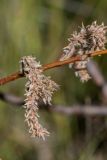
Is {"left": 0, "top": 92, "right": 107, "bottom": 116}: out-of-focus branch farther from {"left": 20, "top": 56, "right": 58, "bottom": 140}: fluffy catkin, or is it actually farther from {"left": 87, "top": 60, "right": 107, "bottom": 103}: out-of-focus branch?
{"left": 20, "top": 56, "right": 58, "bottom": 140}: fluffy catkin

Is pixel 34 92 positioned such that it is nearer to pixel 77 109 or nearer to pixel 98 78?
pixel 77 109

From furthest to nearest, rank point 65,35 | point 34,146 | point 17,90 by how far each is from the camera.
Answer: point 65,35
point 17,90
point 34,146

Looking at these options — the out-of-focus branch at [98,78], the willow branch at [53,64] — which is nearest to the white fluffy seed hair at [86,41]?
the willow branch at [53,64]

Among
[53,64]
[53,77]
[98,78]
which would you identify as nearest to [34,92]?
[53,64]

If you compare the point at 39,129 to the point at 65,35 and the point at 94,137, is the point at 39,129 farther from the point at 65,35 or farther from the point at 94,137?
the point at 65,35

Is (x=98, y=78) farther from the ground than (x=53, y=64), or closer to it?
farther from the ground

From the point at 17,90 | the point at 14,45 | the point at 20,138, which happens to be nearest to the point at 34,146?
the point at 20,138

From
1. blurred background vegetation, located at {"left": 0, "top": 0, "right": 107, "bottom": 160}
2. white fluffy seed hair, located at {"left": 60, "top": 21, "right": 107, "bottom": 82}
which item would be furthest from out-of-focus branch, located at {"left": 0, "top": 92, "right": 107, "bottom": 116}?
white fluffy seed hair, located at {"left": 60, "top": 21, "right": 107, "bottom": 82}
